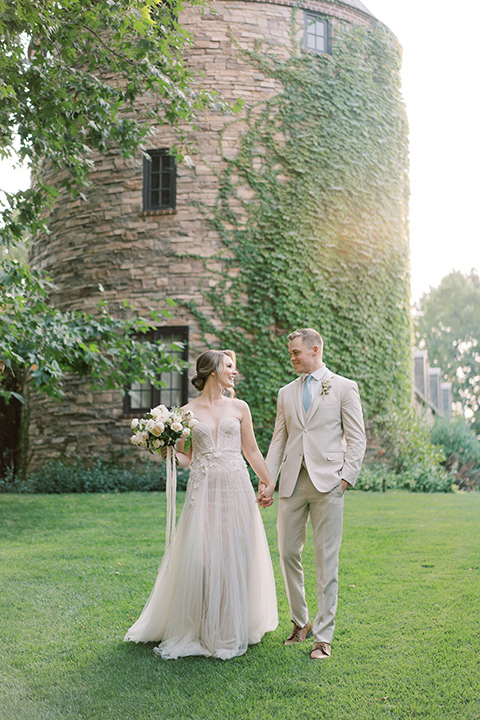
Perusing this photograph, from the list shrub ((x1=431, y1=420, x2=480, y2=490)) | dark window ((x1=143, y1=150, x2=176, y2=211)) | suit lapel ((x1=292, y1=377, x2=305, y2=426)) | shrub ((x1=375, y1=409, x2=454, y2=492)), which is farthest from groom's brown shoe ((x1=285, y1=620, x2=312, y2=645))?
shrub ((x1=431, y1=420, x2=480, y2=490))

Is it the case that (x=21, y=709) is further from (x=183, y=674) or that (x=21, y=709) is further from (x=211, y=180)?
(x=211, y=180)

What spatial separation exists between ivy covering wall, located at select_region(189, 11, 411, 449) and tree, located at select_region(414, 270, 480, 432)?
32914 millimetres

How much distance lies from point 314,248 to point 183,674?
33.3 feet

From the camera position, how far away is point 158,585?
4.57 m

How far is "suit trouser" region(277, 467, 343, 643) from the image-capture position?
433 centimetres

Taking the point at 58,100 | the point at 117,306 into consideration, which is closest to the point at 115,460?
the point at 117,306

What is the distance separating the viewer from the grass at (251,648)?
3617 millimetres

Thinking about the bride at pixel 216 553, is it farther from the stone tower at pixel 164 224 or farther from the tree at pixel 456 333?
the tree at pixel 456 333

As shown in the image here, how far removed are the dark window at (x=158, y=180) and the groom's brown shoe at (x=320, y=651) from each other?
10426mm

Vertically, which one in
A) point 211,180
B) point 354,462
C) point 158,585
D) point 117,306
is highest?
point 211,180

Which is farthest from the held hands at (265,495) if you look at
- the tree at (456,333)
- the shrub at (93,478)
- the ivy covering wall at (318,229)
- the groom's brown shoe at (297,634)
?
the tree at (456,333)

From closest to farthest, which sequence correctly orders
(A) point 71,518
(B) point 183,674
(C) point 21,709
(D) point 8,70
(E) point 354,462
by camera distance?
(C) point 21,709 < (B) point 183,674 < (E) point 354,462 < (D) point 8,70 < (A) point 71,518

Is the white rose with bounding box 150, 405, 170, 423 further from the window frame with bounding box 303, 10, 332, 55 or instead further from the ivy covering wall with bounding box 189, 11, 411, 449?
the window frame with bounding box 303, 10, 332, 55

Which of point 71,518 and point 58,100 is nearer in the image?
point 58,100
